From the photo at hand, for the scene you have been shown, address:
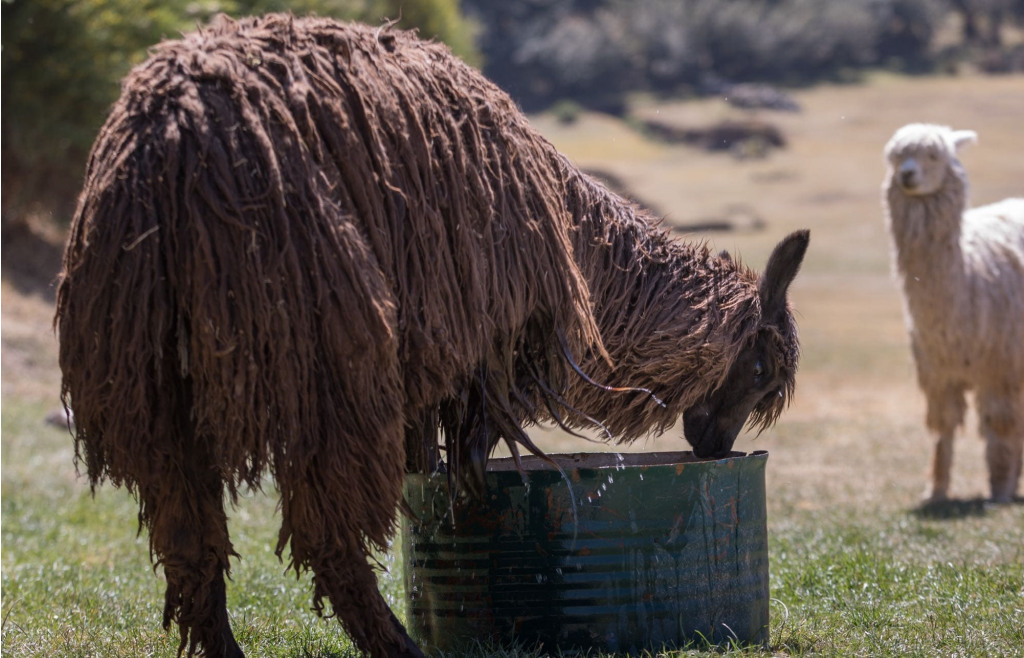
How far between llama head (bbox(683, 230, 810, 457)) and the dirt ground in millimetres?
311

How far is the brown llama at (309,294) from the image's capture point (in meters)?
3.36

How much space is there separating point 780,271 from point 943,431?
5.03 metres

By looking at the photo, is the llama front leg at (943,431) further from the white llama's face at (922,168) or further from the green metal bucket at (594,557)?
the green metal bucket at (594,557)

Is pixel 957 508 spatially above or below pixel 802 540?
below

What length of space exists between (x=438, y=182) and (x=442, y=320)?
0.48 meters

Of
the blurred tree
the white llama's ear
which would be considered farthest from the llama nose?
the blurred tree

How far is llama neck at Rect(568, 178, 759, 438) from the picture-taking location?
A: 4.62m

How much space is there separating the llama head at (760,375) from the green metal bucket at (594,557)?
27.9 inches

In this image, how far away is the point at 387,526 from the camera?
145 inches

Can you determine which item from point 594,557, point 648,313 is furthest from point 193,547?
point 648,313

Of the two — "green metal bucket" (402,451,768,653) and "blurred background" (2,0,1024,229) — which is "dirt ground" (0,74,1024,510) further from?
"blurred background" (2,0,1024,229)

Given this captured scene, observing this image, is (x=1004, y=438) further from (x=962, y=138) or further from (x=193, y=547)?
(x=193, y=547)

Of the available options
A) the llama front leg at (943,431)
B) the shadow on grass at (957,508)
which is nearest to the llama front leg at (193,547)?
the shadow on grass at (957,508)

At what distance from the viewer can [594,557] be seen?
4164mm
